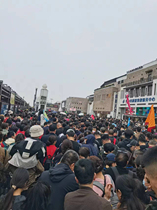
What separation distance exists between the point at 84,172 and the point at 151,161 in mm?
748

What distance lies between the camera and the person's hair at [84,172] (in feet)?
5.73

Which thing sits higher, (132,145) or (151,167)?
(151,167)

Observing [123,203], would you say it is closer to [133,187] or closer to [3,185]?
[133,187]

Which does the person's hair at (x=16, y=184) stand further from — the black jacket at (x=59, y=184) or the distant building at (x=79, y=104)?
the distant building at (x=79, y=104)

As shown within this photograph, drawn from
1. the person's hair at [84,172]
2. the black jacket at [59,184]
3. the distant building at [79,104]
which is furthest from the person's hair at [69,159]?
the distant building at [79,104]

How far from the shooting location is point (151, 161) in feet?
4.73

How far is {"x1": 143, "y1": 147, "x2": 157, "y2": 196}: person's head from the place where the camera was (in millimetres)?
1355

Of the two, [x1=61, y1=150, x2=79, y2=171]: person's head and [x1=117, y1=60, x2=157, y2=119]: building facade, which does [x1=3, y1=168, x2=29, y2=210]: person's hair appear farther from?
[x1=117, y1=60, x2=157, y2=119]: building facade

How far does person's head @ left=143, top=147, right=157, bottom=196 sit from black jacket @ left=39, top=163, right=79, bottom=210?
1.03 meters

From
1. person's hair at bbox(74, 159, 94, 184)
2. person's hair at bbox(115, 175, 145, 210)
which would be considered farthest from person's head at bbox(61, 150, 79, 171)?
person's hair at bbox(115, 175, 145, 210)

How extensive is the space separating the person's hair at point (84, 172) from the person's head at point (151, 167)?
0.63m

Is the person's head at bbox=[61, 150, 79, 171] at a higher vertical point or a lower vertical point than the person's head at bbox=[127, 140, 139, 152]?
higher

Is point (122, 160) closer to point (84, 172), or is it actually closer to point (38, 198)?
point (84, 172)

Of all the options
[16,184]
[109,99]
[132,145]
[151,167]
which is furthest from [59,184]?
[109,99]
